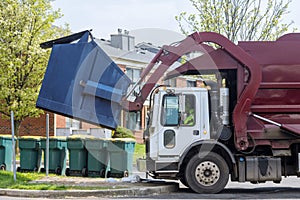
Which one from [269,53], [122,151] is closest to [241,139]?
[269,53]

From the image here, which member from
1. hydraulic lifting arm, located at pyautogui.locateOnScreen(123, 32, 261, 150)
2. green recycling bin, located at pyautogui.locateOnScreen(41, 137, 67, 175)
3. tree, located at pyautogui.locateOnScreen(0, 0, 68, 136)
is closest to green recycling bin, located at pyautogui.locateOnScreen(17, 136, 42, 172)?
green recycling bin, located at pyautogui.locateOnScreen(41, 137, 67, 175)

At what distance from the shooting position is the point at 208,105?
1353 centimetres

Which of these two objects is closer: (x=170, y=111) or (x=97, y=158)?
(x=170, y=111)

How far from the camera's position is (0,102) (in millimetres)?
27078

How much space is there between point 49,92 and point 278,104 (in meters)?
5.29

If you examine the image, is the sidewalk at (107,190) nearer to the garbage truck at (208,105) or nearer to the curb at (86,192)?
the curb at (86,192)

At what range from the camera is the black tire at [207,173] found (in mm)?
13172

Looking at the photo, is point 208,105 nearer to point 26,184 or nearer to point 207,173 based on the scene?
point 207,173

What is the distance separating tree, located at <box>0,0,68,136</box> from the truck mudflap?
12313mm

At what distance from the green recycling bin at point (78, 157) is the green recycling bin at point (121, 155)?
0.80m

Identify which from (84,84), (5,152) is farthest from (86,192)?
(5,152)

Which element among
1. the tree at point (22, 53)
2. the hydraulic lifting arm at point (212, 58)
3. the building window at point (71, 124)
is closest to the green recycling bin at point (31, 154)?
the hydraulic lifting arm at point (212, 58)

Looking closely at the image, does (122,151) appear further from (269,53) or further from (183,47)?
(269,53)

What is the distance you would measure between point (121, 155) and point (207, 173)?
327 cm
